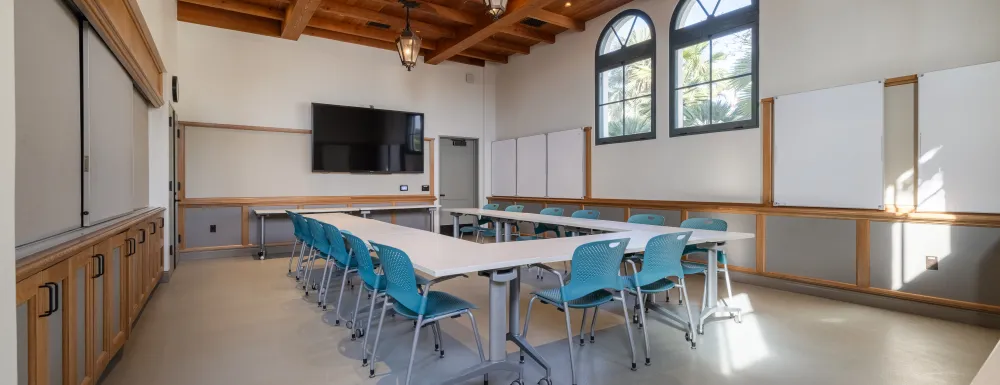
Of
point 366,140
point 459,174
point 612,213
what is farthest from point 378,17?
point 612,213

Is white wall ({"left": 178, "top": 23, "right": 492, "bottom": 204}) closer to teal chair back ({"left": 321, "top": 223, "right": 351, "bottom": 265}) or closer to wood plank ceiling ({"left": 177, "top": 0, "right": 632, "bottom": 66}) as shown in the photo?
wood plank ceiling ({"left": 177, "top": 0, "right": 632, "bottom": 66})

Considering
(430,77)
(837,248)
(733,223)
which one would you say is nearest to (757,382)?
(837,248)

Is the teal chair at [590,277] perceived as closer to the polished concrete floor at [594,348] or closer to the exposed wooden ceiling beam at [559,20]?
the polished concrete floor at [594,348]

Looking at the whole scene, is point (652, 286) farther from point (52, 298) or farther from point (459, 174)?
point (459, 174)

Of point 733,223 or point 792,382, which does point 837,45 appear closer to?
point 733,223

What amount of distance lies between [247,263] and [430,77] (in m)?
4.51

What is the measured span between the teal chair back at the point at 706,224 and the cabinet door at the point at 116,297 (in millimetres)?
4382

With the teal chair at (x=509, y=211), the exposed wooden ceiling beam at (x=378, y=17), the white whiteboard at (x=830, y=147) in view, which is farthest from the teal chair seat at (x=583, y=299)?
the exposed wooden ceiling beam at (x=378, y=17)

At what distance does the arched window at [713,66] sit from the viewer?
5.01 metres

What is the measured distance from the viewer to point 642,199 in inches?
244

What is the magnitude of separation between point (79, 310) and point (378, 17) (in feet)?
17.9

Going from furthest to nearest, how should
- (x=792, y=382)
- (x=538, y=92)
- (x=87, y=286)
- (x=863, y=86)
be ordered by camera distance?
(x=538, y=92) < (x=863, y=86) < (x=792, y=382) < (x=87, y=286)

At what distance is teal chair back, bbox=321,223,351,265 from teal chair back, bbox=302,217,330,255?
0.81 feet

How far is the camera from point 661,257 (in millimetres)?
2904
